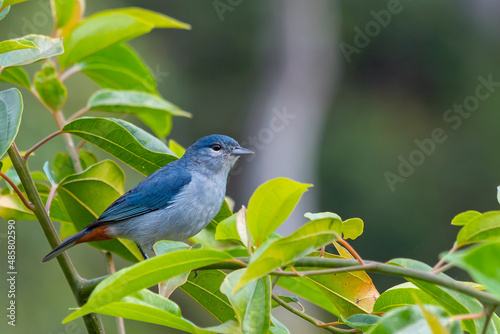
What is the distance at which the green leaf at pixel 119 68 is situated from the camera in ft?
8.66

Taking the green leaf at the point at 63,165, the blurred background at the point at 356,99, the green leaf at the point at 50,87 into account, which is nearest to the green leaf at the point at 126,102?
the green leaf at the point at 50,87

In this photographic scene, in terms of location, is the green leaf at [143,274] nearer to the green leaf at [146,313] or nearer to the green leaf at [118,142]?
the green leaf at [146,313]

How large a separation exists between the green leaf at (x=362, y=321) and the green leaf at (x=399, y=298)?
0.31 feet

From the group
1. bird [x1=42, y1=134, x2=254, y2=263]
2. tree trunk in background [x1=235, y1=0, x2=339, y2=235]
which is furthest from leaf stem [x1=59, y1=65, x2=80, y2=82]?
tree trunk in background [x1=235, y1=0, x2=339, y2=235]

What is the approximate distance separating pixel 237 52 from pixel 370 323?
1696 cm

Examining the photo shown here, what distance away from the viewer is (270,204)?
133 centimetres

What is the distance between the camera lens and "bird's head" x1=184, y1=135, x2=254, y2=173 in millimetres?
3363

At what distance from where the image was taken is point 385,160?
51.1 feet

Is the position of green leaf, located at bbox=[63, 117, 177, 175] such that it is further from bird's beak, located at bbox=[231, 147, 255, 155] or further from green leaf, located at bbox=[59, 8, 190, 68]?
bird's beak, located at bbox=[231, 147, 255, 155]

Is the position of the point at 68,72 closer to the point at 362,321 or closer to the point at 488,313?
the point at 362,321

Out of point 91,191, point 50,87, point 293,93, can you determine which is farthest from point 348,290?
point 293,93

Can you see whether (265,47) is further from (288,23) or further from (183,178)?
(183,178)

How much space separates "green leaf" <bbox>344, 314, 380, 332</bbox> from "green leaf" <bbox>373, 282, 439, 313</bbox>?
95mm

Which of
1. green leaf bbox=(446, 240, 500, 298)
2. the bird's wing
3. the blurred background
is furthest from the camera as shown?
the blurred background
